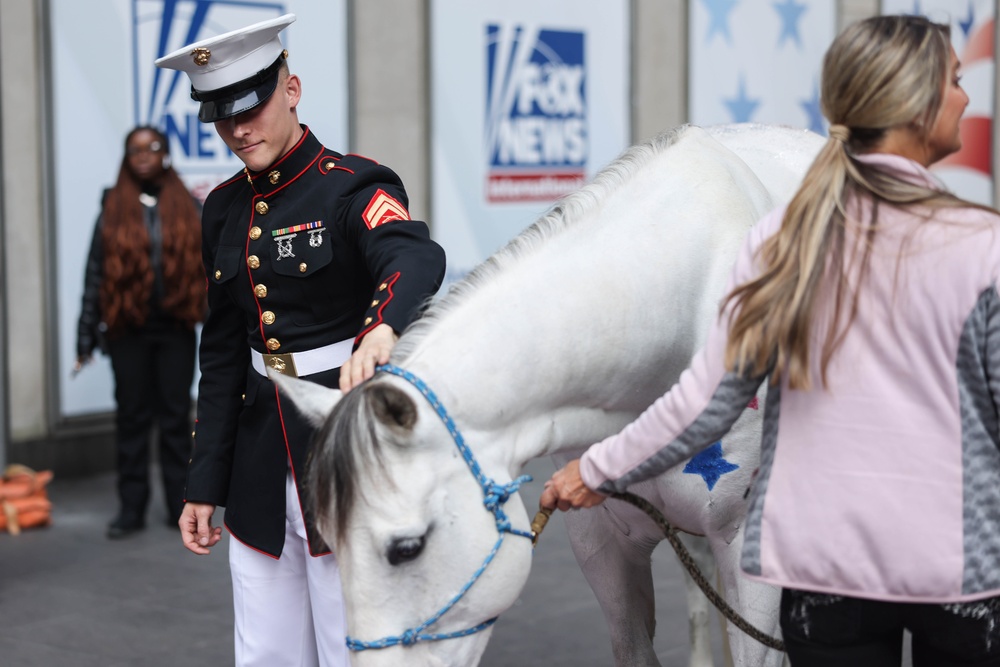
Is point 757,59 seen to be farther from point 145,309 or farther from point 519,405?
point 519,405

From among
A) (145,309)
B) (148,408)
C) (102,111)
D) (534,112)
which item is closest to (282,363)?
(145,309)

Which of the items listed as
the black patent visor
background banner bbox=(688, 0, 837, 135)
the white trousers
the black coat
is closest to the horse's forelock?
the black coat

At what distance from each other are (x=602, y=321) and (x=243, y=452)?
37.6 inches

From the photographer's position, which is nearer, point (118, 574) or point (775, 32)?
point (118, 574)

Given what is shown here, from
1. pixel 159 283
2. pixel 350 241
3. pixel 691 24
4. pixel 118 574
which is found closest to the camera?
pixel 350 241

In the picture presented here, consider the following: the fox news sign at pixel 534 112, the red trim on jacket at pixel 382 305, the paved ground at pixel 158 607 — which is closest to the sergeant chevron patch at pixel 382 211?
the red trim on jacket at pixel 382 305

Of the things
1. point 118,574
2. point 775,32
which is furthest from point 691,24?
point 118,574

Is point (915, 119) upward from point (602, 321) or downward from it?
upward

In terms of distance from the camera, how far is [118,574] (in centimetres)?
605

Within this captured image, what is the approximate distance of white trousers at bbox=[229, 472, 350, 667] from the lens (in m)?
3.01

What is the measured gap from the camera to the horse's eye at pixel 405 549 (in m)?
2.38

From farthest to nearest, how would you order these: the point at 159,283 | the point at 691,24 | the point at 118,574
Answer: the point at 691,24 → the point at 159,283 → the point at 118,574

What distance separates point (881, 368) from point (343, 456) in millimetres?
904

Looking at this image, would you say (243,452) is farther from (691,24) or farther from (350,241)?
(691,24)
